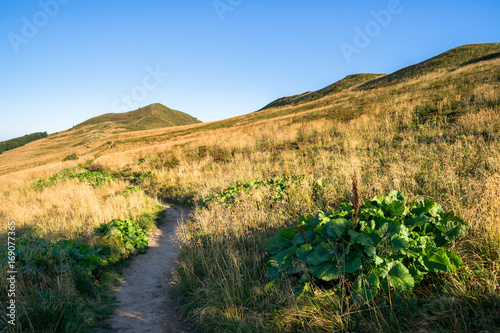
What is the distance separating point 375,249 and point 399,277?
0.29m

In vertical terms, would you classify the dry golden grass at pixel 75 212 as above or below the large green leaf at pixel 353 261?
below

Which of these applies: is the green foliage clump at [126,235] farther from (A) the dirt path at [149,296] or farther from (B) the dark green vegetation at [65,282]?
(A) the dirt path at [149,296]

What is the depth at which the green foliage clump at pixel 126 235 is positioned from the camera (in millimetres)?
5887

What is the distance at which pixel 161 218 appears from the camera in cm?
855

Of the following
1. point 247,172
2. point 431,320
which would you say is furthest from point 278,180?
point 431,320

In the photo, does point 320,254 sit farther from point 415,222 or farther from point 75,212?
point 75,212

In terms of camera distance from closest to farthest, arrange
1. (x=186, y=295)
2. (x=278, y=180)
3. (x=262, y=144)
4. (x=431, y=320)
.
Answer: (x=431, y=320)
(x=186, y=295)
(x=278, y=180)
(x=262, y=144)

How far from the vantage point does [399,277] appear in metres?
2.19

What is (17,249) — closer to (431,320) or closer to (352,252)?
(352,252)

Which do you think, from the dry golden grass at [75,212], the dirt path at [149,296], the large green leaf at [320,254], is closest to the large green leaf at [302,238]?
the large green leaf at [320,254]

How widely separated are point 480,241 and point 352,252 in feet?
4.70

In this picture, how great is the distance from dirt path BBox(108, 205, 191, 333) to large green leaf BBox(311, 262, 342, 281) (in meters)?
2.06

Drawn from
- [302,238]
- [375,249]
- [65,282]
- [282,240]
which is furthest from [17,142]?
[375,249]

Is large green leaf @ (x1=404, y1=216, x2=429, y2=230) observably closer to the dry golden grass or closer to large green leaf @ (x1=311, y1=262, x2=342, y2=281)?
large green leaf @ (x1=311, y1=262, x2=342, y2=281)
